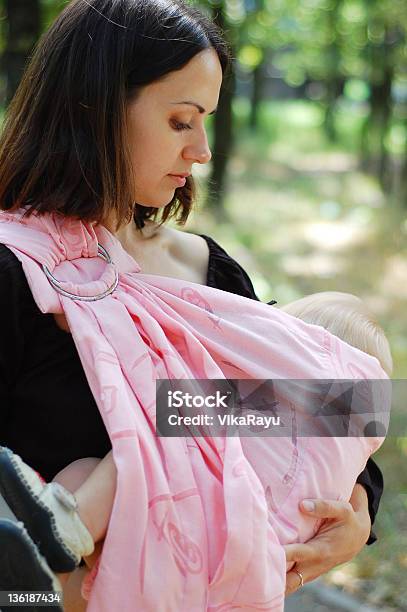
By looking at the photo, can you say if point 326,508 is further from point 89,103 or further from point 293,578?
point 89,103

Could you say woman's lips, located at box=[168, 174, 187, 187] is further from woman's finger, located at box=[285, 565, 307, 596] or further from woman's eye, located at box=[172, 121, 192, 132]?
woman's finger, located at box=[285, 565, 307, 596]

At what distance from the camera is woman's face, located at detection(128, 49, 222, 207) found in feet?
6.27

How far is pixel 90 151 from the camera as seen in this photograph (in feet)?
6.27

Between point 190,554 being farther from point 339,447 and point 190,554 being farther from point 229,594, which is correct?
point 339,447

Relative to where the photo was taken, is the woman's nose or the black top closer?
the black top

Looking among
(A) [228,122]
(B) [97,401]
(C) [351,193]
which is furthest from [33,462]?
(C) [351,193]

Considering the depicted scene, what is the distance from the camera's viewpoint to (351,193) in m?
13.0

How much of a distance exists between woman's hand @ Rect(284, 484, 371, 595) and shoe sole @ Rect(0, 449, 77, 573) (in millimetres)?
540

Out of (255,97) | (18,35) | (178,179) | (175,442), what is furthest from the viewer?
(255,97)

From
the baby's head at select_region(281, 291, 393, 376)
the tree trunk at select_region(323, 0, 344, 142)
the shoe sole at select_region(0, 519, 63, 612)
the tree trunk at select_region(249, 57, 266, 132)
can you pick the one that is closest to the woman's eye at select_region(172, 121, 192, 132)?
the baby's head at select_region(281, 291, 393, 376)

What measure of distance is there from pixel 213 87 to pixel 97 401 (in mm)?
753

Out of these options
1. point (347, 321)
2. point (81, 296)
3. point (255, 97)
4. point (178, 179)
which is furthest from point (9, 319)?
point (255, 97)

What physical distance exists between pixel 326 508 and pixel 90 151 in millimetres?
920

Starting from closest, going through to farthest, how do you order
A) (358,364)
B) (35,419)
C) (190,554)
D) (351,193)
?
(190,554), (35,419), (358,364), (351,193)
